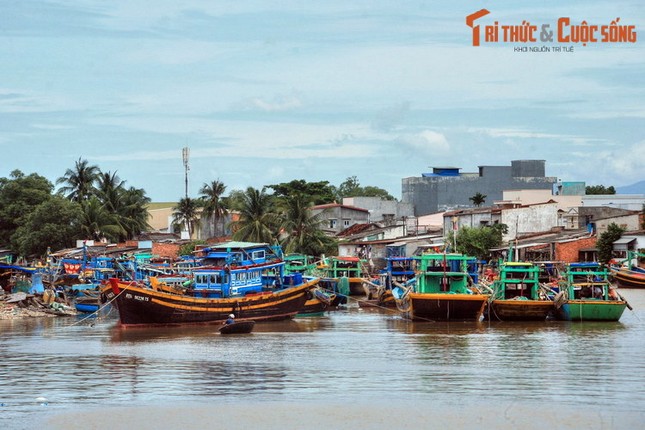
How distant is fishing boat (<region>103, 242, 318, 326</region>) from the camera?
4322cm

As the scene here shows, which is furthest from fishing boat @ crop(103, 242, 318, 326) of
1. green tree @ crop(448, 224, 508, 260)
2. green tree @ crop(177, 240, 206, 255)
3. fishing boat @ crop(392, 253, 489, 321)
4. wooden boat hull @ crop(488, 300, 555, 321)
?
green tree @ crop(177, 240, 206, 255)

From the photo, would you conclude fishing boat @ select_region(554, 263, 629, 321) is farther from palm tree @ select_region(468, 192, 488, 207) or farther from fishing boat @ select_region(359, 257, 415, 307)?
palm tree @ select_region(468, 192, 488, 207)

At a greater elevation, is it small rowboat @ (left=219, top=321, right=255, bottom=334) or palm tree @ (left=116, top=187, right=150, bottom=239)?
palm tree @ (left=116, top=187, right=150, bottom=239)

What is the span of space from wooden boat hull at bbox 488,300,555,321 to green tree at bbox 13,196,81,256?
4733cm

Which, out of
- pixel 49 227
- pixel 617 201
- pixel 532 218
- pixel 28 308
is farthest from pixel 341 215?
pixel 28 308

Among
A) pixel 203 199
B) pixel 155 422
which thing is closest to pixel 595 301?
pixel 155 422

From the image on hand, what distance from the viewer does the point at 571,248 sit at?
6488cm

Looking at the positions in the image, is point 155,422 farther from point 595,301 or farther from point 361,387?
point 595,301

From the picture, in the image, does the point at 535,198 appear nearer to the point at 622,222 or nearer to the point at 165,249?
the point at 622,222

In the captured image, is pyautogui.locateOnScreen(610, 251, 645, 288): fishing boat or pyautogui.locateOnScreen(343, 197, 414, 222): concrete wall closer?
pyautogui.locateOnScreen(610, 251, 645, 288): fishing boat

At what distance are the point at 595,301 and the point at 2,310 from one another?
2810cm

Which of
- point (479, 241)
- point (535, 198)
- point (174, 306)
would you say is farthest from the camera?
point (535, 198)

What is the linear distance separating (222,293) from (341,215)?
5039cm

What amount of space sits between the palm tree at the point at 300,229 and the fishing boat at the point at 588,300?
32.9 meters
